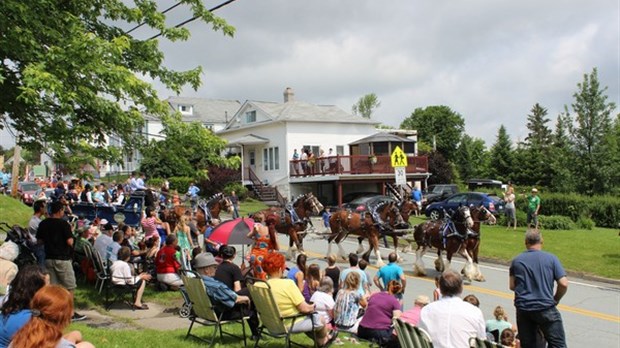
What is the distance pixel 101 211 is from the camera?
17672 millimetres

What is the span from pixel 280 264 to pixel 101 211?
12069 mm

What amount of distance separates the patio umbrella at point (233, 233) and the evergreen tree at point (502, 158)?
60.2 meters

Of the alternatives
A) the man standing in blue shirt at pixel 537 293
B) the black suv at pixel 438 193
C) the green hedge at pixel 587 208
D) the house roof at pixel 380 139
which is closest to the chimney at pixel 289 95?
the house roof at pixel 380 139

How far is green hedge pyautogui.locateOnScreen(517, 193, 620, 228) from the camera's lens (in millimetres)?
32750

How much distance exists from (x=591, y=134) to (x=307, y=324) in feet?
145

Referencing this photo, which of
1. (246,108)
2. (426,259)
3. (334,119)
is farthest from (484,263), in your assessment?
(246,108)

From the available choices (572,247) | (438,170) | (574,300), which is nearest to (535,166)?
(438,170)

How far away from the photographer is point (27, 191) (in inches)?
1534

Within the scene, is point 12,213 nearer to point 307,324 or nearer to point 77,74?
point 77,74

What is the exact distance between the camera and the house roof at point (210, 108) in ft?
219

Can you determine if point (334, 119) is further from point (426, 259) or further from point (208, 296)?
point (208, 296)

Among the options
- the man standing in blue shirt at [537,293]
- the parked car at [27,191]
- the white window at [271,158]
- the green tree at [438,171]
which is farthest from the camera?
the green tree at [438,171]

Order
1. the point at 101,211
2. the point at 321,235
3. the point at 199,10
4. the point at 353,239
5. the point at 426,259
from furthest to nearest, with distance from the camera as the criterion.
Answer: the point at 353,239
the point at 321,235
the point at 426,259
the point at 101,211
the point at 199,10

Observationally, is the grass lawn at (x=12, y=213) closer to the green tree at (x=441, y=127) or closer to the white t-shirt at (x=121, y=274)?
the white t-shirt at (x=121, y=274)
